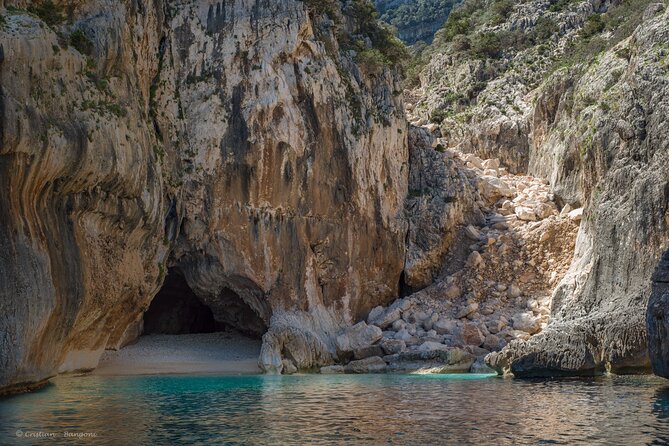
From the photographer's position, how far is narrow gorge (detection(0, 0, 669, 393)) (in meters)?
23.3

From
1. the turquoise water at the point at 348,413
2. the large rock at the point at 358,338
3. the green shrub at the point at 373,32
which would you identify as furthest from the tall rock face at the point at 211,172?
the turquoise water at the point at 348,413

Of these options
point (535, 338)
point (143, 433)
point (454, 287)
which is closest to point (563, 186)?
point (454, 287)

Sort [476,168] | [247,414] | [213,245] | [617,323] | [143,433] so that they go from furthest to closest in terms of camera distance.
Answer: [476,168], [213,245], [617,323], [247,414], [143,433]

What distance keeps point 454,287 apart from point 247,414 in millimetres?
23068

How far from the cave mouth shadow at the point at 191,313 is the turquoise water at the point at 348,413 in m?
11.4

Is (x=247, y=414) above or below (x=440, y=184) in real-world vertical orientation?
below

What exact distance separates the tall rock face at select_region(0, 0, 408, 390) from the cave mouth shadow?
0.24m

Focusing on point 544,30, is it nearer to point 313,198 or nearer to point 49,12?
point 313,198

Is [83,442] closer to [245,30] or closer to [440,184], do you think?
[245,30]

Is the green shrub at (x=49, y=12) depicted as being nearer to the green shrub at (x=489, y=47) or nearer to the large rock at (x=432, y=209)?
the large rock at (x=432, y=209)

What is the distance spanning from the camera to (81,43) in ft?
85.1

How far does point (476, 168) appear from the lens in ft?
155

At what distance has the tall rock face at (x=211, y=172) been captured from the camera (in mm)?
24156

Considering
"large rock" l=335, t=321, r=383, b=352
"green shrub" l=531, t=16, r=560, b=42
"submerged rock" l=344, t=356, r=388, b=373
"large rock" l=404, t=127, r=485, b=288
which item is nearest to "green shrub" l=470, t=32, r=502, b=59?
"green shrub" l=531, t=16, r=560, b=42
